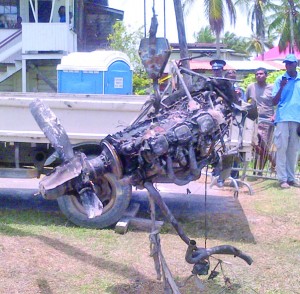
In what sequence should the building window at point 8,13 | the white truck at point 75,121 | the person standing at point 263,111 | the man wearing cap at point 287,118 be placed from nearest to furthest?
the white truck at point 75,121
the man wearing cap at point 287,118
the person standing at point 263,111
the building window at point 8,13

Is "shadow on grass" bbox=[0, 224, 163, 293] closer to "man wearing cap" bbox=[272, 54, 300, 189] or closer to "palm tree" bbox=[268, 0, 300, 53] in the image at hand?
"man wearing cap" bbox=[272, 54, 300, 189]

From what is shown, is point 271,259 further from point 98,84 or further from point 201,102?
point 98,84

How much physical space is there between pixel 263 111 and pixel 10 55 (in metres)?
13.5

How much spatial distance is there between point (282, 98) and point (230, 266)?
164 inches

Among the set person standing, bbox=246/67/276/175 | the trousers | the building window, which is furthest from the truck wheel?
the building window

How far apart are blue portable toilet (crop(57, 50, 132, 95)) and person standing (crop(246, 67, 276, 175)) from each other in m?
2.03

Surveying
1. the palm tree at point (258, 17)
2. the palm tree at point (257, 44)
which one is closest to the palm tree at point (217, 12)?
the palm tree at point (258, 17)

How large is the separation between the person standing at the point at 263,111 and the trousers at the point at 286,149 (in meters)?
0.58

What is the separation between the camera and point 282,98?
9.30 meters

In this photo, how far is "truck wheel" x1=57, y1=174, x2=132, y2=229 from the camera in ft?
22.9

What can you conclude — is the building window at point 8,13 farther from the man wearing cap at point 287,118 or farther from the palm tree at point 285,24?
the palm tree at point 285,24

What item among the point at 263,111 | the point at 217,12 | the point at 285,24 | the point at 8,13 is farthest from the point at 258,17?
the point at 263,111

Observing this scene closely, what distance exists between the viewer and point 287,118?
30.3 ft

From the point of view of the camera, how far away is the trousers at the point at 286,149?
9320 millimetres
